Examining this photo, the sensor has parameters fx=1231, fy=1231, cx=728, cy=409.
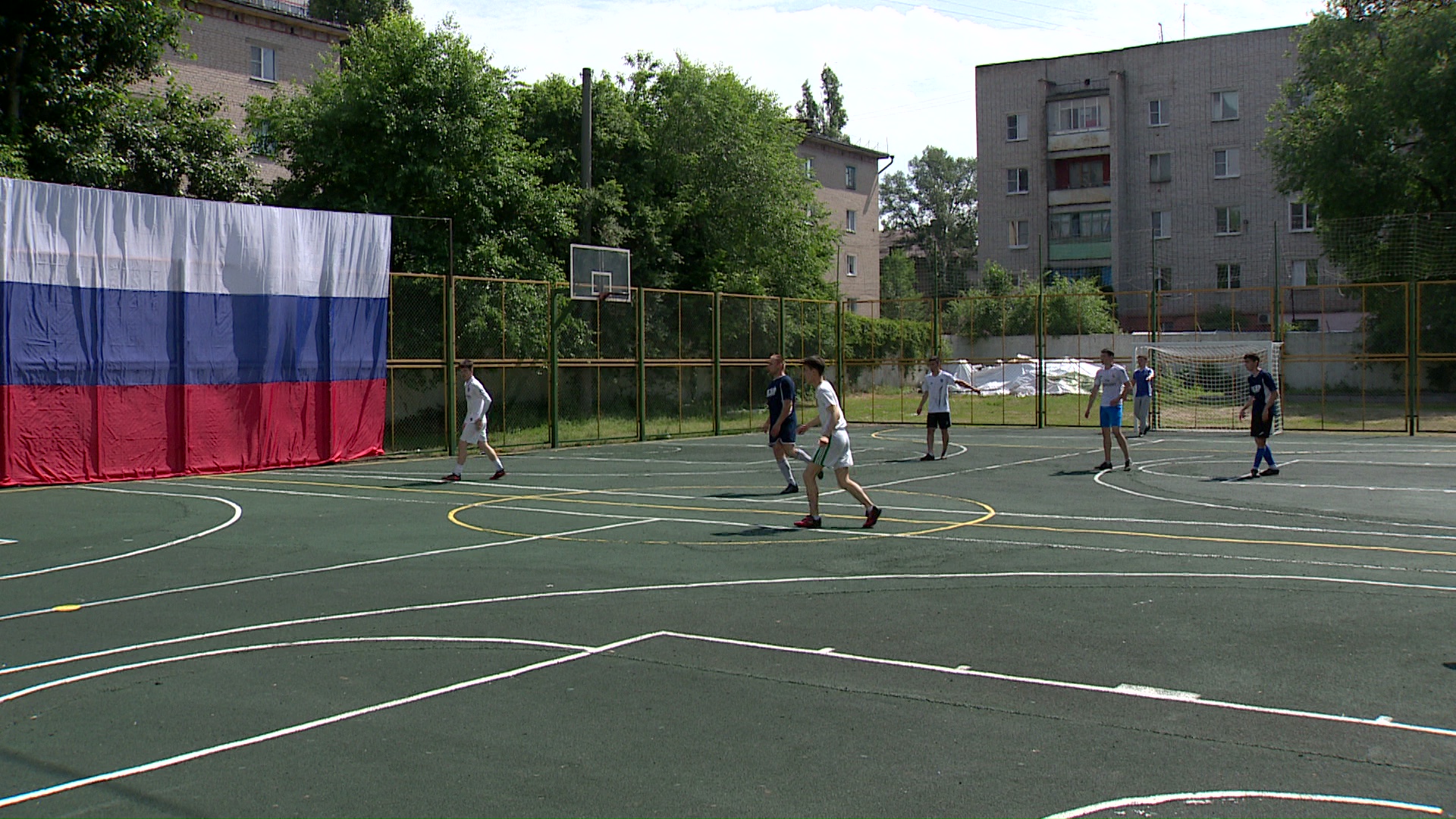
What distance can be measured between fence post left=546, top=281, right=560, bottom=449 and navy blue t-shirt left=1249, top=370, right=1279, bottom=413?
15139 mm

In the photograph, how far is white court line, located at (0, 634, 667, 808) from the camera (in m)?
5.44

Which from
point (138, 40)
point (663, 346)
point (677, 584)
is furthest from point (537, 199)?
point (677, 584)

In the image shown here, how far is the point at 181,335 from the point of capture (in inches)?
852

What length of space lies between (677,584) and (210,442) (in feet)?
48.5

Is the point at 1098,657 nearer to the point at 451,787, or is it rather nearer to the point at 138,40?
the point at 451,787

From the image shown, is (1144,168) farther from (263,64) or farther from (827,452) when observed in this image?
(827,452)

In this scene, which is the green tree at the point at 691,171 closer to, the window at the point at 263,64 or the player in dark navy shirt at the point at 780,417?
the window at the point at 263,64

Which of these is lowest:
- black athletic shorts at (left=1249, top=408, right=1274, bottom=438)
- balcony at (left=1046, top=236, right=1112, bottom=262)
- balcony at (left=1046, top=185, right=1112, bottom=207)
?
black athletic shorts at (left=1249, top=408, right=1274, bottom=438)

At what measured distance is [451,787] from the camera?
5402 millimetres

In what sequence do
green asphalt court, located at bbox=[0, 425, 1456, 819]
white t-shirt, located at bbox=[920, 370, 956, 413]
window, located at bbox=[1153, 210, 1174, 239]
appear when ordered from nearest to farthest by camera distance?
green asphalt court, located at bbox=[0, 425, 1456, 819] < white t-shirt, located at bbox=[920, 370, 956, 413] < window, located at bbox=[1153, 210, 1174, 239]

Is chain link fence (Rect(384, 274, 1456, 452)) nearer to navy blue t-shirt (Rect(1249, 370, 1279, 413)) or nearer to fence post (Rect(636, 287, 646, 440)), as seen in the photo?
fence post (Rect(636, 287, 646, 440))

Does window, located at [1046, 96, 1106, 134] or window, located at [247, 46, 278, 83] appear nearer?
window, located at [247, 46, 278, 83]

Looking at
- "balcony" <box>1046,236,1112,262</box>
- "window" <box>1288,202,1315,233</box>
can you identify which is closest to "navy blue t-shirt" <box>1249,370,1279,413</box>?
"window" <box>1288,202,1315,233</box>

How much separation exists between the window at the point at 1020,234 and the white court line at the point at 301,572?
54.8 meters
